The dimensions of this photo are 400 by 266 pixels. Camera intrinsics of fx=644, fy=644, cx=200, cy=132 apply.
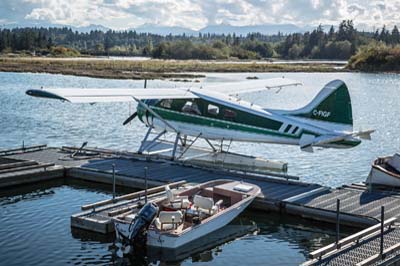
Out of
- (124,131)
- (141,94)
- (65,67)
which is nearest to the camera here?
(141,94)

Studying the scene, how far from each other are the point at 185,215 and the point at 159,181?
4509mm

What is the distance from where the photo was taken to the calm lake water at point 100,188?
14320mm

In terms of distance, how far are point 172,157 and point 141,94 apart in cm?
241

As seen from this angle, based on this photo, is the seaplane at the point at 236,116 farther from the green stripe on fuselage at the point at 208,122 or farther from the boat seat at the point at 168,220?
the boat seat at the point at 168,220

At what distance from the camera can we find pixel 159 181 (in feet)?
63.5

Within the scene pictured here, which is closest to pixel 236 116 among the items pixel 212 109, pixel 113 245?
pixel 212 109

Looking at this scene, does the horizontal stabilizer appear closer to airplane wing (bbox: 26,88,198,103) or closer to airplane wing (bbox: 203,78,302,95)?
airplane wing (bbox: 26,88,198,103)

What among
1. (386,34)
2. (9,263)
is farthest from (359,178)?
(386,34)

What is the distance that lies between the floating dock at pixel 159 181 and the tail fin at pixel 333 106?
2.06 m

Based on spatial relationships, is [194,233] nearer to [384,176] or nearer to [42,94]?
[384,176]

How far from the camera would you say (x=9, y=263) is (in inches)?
530

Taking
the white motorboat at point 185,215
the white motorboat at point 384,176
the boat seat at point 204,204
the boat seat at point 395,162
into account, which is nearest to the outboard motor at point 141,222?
the white motorboat at point 185,215

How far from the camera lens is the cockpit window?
21984 millimetres

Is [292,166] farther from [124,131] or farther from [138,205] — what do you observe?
[124,131]
